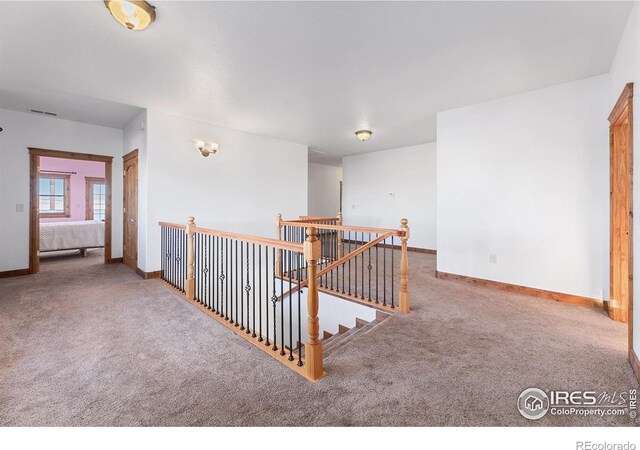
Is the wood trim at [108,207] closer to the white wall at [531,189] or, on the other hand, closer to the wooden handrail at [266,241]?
the wooden handrail at [266,241]

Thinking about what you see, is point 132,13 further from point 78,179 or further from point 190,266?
point 78,179

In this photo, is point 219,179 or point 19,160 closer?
point 19,160

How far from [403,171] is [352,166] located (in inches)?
68.8

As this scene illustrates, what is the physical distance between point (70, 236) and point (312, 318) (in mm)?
7312

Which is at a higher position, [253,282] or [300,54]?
[300,54]

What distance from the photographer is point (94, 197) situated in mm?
9594

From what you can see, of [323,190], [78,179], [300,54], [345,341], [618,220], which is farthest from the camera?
[323,190]

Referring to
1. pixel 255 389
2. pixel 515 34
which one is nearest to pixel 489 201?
pixel 515 34

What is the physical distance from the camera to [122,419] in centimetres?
161

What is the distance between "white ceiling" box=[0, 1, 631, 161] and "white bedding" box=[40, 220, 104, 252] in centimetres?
Result: 297

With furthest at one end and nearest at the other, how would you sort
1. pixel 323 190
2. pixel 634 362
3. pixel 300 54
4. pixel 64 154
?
pixel 323 190, pixel 64 154, pixel 300 54, pixel 634 362

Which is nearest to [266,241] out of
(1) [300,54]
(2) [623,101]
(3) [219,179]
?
(1) [300,54]

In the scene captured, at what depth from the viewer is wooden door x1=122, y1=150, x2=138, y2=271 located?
498 cm
